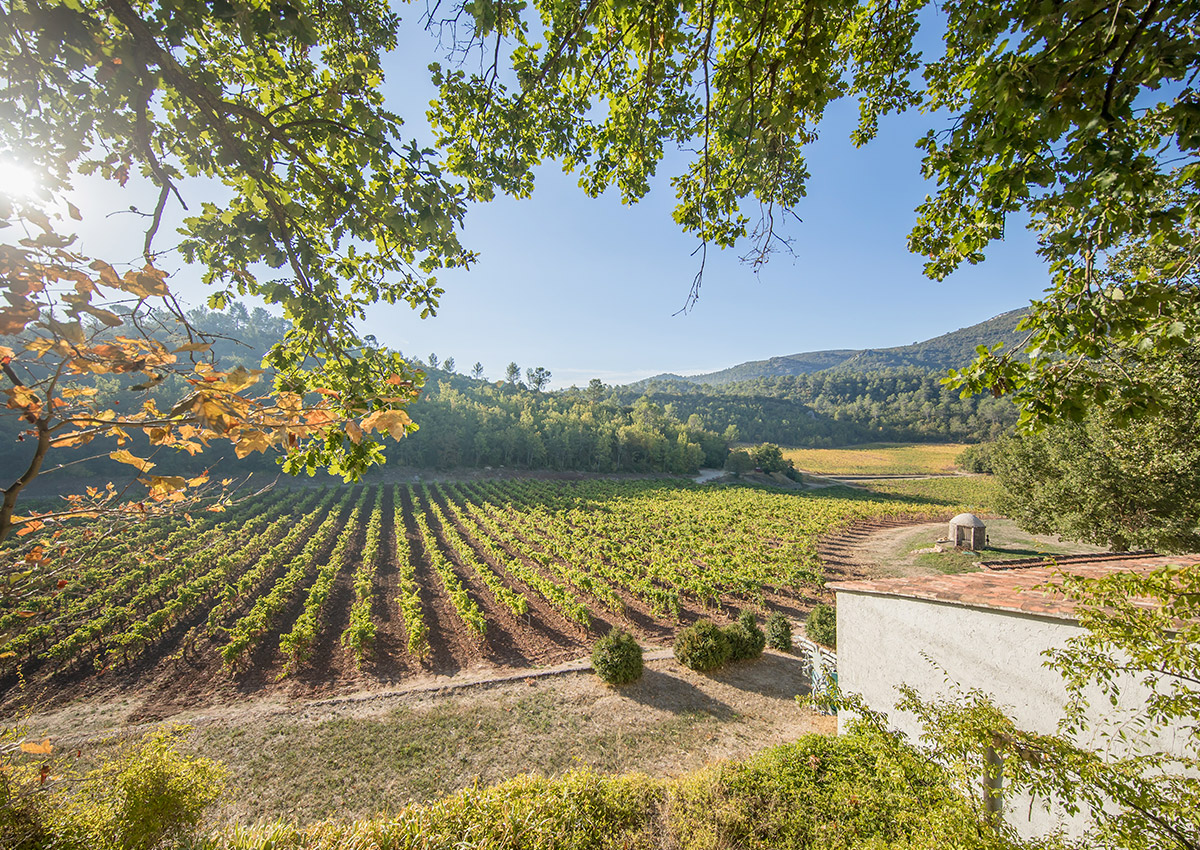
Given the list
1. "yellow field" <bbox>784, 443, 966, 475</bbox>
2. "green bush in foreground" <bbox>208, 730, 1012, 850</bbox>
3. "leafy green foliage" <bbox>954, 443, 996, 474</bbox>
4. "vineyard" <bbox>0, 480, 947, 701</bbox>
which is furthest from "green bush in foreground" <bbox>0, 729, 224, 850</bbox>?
"leafy green foliage" <bbox>954, 443, 996, 474</bbox>

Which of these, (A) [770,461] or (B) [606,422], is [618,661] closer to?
(A) [770,461]

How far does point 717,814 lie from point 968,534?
2269 centimetres

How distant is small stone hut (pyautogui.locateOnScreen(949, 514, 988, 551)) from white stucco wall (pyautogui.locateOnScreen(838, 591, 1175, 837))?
19247 mm

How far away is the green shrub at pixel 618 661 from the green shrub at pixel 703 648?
54.5 inches

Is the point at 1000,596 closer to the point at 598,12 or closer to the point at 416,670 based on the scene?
the point at 598,12

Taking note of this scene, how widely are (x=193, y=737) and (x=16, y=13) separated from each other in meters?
10.9

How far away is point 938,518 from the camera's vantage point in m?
35.4

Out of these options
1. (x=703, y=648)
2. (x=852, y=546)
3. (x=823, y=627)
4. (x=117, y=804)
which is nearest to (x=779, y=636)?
(x=823, y=627)

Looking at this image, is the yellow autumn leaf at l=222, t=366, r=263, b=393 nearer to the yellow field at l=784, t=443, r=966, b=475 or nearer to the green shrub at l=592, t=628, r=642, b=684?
the green shrub at l=592, t=628, r=642, b=684

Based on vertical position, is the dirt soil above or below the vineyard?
below

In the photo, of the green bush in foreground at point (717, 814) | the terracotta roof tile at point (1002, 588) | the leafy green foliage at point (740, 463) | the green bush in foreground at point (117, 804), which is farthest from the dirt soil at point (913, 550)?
the leafy green foliage at point (740, 463)

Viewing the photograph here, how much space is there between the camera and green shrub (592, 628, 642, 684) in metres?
9.55

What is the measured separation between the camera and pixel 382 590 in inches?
623

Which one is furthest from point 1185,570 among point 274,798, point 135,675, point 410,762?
point 135,675
